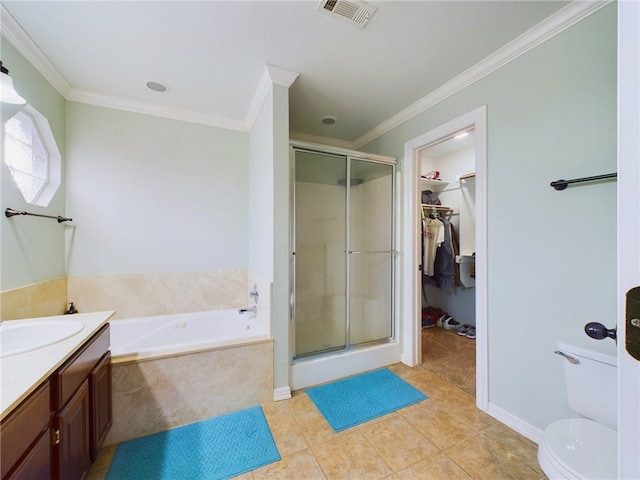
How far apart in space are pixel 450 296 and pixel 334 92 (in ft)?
10.7

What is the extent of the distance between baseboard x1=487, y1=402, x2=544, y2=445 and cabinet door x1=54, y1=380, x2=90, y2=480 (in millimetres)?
2398

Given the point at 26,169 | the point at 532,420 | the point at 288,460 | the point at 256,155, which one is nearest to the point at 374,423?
the point at 288,460

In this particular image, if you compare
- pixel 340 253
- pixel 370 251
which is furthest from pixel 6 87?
pixel 370 251

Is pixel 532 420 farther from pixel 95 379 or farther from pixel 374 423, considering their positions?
pixel 95 379

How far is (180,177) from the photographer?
106 inches

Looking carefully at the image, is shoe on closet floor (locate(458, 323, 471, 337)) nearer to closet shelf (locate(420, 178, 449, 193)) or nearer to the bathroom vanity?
closet shelf (locate(420, 178, 449, 193))

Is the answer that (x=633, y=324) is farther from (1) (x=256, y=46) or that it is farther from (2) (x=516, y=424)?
(1) (x=256, y=46)

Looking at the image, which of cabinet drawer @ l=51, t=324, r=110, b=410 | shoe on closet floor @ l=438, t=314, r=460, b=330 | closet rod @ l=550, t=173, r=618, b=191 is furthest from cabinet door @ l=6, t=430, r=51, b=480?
shoe on closet floor @ l=438, t=314, r=460, b=330

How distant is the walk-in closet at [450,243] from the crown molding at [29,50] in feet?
11.8

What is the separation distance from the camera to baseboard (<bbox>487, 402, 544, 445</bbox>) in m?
1.62

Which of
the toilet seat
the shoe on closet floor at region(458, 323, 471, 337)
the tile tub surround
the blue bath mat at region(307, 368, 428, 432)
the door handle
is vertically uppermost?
Answer: the door handle

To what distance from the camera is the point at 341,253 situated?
2645mm

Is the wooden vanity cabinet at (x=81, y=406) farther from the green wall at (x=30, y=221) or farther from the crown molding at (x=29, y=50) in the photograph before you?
the crown molding at (x=29, y=50)

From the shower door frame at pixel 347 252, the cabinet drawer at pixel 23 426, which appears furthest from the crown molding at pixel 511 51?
the cabinet drawer at pixel 23 426
